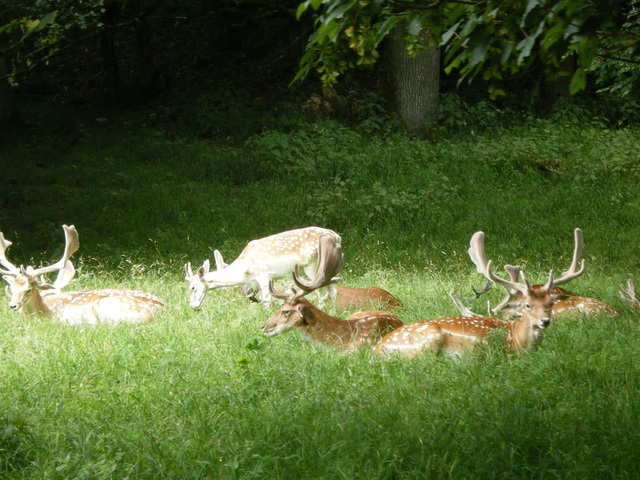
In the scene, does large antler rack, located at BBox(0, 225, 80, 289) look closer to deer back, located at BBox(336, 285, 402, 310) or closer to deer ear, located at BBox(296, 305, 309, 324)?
deer back, located at BBox(336, 285, 402, 310)

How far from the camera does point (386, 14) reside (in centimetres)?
455

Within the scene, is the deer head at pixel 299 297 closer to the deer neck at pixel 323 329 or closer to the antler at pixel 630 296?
the deer neck at pixel 323 329

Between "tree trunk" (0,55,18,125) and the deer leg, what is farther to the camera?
"tree trunk" (0,55,18,125)

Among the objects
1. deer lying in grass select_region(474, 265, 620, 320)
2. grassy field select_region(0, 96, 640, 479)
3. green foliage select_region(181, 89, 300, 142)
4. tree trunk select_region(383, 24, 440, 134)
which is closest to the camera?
grassy field select_region(0, 96, 640, 479)

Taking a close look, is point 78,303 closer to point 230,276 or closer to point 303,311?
point 230,276

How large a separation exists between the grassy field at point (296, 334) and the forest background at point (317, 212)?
3cm

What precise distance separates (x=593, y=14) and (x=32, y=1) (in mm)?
9280

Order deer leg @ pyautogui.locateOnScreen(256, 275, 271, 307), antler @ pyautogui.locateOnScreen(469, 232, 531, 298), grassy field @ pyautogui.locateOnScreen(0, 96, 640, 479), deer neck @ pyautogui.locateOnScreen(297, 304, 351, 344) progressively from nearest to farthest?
grassy field @ pyautogui.locateOnScreen(0, 96, 640, 479) → antler @ pyautogui.locateOnScreen(469, 232, 531, 298) → deer neck @ pyautogui.locateOnScreen(297, 304, 351, 344) → deer leg @ pyautogui.locateOnScreen(256, 275, 271, 307)

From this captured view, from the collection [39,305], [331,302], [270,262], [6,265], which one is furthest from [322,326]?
[6,265]

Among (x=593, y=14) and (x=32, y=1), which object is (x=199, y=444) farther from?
(x=32, y=1)

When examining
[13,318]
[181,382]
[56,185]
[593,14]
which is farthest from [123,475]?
[56,185]

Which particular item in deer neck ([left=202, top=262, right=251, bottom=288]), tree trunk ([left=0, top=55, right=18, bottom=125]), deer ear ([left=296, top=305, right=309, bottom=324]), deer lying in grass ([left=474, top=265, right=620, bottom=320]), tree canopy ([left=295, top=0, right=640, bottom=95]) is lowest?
tree trunk ([left=0, top=55, right=18, bottom=125])

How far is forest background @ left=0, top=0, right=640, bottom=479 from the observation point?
4387 millimetres

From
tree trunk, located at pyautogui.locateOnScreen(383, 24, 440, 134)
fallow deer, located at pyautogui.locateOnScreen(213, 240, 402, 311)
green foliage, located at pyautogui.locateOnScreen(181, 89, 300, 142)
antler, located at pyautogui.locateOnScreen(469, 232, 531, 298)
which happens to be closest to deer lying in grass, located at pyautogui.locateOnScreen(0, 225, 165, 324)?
fallow deer, located at pyautogui.locateOnScreen(213, 240, 402, 311)
